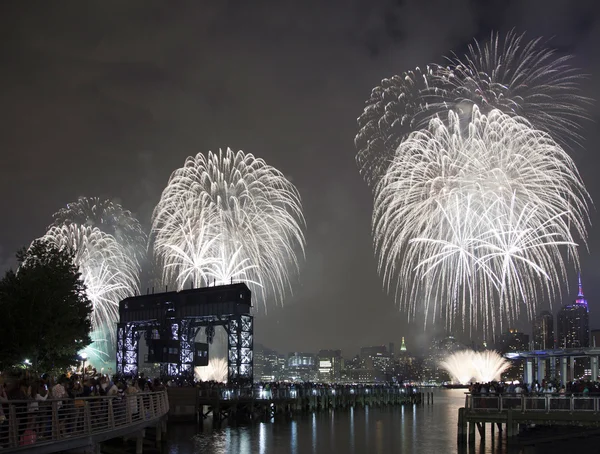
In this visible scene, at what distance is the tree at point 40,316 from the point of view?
120 ft

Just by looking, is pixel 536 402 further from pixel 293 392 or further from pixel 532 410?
pixel 293 392

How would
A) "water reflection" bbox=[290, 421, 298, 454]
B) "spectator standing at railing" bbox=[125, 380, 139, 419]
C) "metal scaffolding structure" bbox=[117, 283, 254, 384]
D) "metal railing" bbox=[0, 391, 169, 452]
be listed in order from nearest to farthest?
1. "metal railing" bbox=[0, 391, 169, 452]
2. "spectator standing at railing" bbox=[125, 380, 139, 419]
3. "water reflection" bbox=[290, 421, 298, 454]
4. "metal scaffolding structure" bbox=[117, 283, 254, 384]

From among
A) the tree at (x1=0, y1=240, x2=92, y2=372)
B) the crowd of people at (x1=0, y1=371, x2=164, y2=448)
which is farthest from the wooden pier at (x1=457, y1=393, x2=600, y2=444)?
the tree at (x1=0, y1=240, x2=92, y2=372)

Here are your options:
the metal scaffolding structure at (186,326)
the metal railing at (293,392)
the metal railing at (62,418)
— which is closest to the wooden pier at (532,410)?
the metal railing at (62,418)

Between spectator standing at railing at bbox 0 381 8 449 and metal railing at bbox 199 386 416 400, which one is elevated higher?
spectator standing at railing at bbox 0 381 8 449

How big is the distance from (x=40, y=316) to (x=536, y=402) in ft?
82.6

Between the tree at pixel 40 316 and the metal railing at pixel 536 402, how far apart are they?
21749 millimetres

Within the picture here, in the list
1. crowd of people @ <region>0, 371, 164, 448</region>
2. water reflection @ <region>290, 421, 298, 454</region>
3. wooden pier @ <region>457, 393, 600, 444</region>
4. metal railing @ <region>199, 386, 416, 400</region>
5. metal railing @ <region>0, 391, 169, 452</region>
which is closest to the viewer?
metal railing @ <region>0, 391, 169, 452</region>

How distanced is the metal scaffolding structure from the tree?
18.9 meters

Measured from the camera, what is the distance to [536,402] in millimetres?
31469

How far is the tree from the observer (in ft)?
120

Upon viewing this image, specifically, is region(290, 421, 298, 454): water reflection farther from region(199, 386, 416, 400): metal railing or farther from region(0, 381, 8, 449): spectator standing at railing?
region(0, 381, 8, 449): spectator standing at railing

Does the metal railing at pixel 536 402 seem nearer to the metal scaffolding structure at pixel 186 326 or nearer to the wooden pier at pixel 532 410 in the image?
the wooden pier at pixel 532 410

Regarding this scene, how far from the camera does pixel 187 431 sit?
45.7 metres
